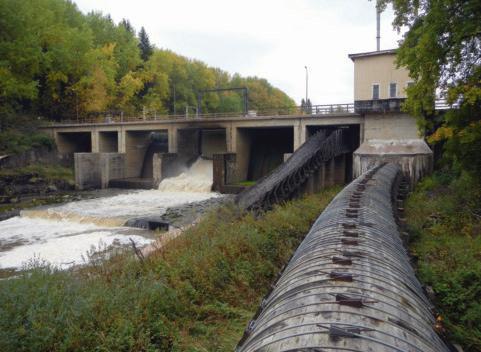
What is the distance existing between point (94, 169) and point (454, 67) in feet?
105

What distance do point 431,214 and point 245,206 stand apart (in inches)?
288

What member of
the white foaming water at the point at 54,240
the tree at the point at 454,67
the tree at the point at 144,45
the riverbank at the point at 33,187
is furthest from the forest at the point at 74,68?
the tree at the point at 454,67

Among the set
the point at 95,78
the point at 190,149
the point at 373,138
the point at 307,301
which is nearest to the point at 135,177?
the point at 190,149

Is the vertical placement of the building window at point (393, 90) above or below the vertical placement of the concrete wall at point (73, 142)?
above

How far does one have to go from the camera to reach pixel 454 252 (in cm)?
851

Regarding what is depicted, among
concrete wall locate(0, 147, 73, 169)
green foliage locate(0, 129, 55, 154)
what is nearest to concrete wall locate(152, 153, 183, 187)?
concrete wall locate(0, 147, 73, 169)

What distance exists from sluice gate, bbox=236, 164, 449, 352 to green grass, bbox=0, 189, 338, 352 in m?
1.89

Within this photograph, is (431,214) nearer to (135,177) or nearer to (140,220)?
(140,220)

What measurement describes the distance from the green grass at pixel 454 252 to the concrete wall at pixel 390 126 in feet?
26.2

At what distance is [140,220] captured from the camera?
21.1 meters

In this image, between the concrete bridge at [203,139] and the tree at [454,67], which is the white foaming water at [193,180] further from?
the tree at [454,67]

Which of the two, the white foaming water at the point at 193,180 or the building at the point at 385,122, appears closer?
the building at the point at 385,122

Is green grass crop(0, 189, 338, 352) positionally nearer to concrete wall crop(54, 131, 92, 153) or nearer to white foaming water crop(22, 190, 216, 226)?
white foaming water crop(22, 190, 216, 226)

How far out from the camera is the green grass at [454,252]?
19.2 ft
